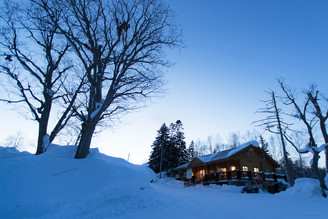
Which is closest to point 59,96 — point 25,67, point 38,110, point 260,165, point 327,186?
point 38,110

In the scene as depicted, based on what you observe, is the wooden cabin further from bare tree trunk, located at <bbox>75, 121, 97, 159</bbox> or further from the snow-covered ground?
bare tree trunk, located at <bbox>75, 121, 97, 159</bbox>

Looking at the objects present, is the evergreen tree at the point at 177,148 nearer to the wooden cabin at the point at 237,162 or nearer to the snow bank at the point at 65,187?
the wooden cabin at the point at 237,162

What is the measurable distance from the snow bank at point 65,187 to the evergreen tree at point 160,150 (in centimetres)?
2798

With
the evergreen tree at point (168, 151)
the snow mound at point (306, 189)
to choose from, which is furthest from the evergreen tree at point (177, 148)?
the snow mound at point (306, 189)

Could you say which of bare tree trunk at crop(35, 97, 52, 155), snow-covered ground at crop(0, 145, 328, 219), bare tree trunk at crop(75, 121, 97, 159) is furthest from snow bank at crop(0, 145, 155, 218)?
bare tree trunk at crop(35, 97, 52, 155)

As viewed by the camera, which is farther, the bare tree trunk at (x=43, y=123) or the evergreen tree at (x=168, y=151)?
the evergreen tree at (x=168, y=151)

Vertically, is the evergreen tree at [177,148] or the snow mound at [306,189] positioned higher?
the evergreen tree at [177,148]

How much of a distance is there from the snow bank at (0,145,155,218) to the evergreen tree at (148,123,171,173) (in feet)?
91.8

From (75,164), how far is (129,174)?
2.10 metres

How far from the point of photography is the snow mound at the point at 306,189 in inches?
367

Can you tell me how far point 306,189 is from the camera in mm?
9609

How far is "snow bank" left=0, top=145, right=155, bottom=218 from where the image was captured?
4.06 m

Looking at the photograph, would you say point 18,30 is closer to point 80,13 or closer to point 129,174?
point 80,13

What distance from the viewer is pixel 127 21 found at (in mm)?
8812
